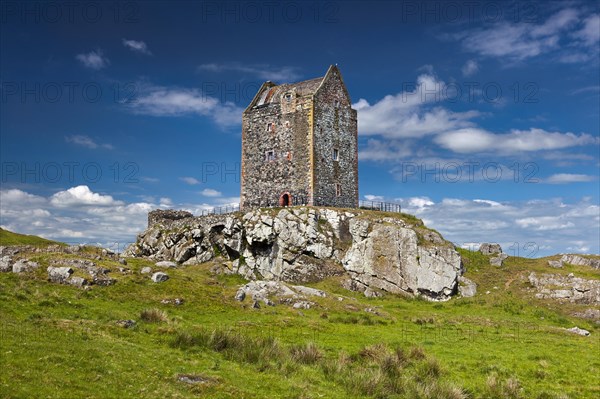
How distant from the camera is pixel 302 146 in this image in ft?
219

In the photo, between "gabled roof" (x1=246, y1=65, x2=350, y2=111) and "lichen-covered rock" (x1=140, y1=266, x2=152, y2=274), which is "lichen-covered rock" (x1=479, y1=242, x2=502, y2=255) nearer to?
"gabled roof" (x1=246, y1=65, x2=350, y2=111)

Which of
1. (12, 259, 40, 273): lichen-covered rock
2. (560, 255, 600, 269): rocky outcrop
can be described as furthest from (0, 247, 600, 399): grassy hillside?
(560, 255, 600, 269): rocky outcrop

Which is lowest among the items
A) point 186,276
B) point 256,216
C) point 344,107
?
point 186,276

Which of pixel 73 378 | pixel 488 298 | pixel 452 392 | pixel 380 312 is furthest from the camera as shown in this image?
pixel 488 298

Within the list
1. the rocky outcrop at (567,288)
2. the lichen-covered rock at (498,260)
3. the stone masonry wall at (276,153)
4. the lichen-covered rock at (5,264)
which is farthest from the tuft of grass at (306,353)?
the lichen-covered rock at (498,260)

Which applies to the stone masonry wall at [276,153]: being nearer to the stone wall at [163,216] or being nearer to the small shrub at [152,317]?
the stone wall at [163,216]

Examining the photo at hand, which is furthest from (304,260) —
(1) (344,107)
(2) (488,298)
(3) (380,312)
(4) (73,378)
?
(4) (73,378)

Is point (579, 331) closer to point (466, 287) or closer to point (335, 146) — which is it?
point (466, 287)

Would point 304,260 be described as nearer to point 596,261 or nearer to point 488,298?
point 488,298

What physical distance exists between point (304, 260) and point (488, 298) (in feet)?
68.7

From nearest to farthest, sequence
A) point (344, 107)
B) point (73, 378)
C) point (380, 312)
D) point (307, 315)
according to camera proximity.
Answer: point (73, 378) → point (307, 315) → point (380, 312) → point (344, 107)

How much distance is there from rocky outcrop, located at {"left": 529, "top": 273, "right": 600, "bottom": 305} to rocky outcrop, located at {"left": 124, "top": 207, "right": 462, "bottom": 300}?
28.4ft

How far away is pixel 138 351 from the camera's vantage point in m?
23.4

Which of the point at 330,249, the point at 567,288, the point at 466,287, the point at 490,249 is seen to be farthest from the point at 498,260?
the point at 330,249
